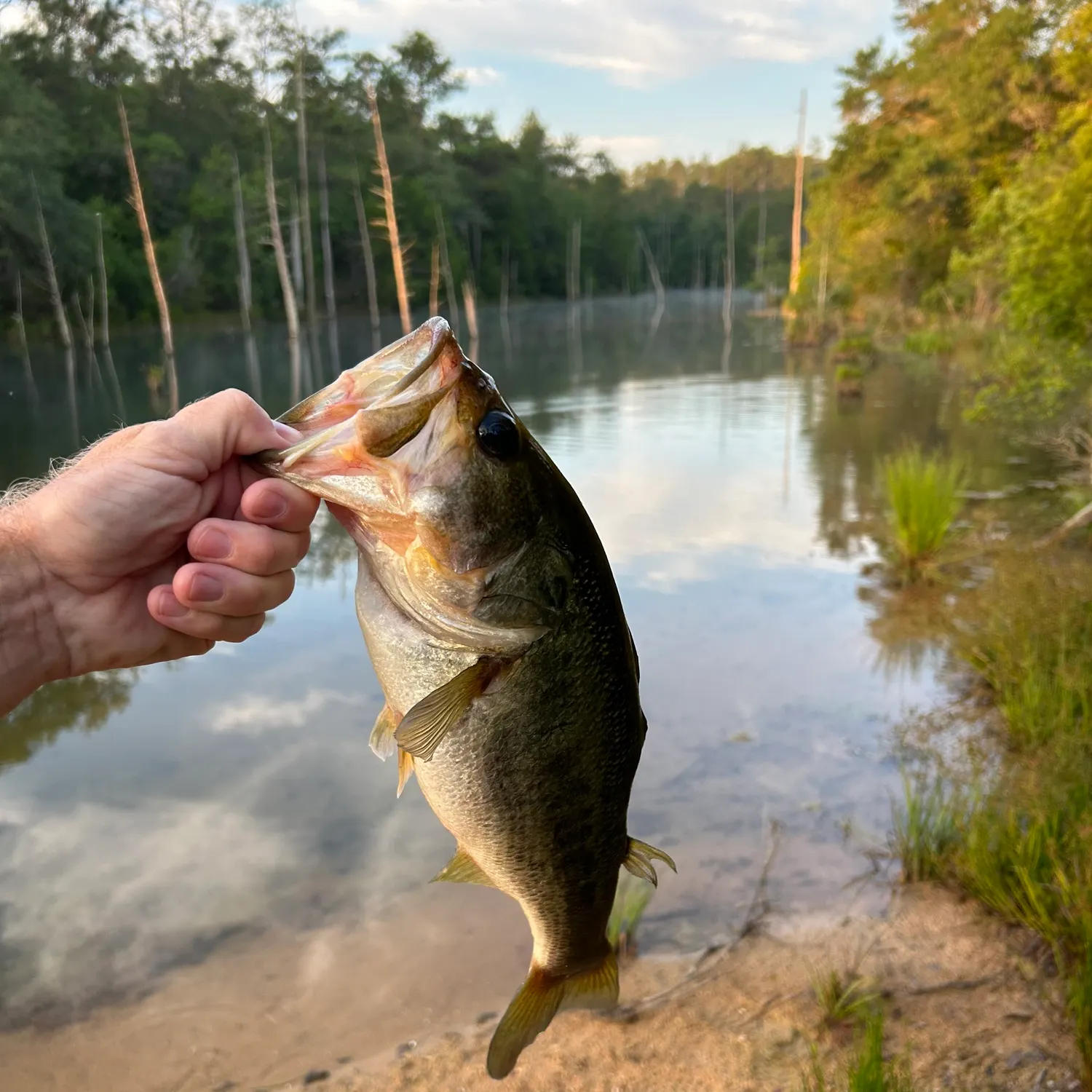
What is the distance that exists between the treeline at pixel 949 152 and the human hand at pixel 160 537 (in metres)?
9.94

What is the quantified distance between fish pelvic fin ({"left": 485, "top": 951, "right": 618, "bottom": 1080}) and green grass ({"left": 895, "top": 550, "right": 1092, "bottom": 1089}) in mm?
1760

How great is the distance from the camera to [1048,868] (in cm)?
356

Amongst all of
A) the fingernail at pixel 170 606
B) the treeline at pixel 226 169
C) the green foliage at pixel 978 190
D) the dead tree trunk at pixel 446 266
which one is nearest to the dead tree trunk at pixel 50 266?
the treeline at pixel 226 169

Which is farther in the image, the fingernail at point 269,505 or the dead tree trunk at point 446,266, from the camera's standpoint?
the dead tree trunk at point 446,266

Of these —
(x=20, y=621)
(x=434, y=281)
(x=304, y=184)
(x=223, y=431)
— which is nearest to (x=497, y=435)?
(x=223, y=431)

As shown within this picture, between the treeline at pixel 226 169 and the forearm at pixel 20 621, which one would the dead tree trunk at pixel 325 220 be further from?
the forearm at pixel 20 621

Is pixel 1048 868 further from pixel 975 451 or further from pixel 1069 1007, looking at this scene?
pixel 975 451

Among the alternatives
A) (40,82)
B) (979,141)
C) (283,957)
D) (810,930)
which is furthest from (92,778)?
(40,82)

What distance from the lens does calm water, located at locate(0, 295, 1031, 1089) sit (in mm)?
3939

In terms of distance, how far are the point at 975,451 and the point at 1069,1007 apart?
13.4 m

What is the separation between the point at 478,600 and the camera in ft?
4.80

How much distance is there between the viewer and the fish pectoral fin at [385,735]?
1.65m

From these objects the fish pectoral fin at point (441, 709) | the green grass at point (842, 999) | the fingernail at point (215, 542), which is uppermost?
the fingernail at point (215, 542)

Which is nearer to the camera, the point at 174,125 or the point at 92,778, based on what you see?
the point at 92,778
